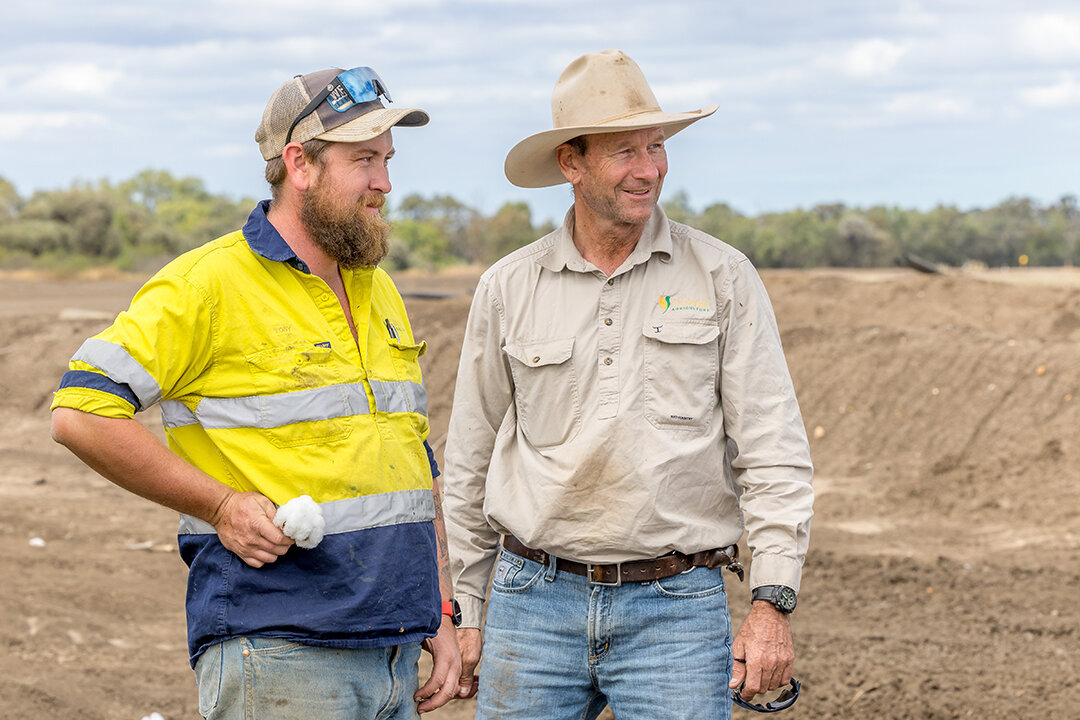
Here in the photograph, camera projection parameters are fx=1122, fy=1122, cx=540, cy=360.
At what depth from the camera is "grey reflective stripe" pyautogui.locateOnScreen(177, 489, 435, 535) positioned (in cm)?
272

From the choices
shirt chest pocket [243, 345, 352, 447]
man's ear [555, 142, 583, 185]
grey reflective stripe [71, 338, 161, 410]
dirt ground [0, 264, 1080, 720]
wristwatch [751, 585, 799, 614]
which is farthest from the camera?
dirt ground [0, 264, 1080, 720]

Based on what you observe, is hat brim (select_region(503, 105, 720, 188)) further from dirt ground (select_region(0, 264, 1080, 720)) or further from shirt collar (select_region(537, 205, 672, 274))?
dirt ground (select_region(0, 264, 1080, 720))

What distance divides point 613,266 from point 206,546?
1.41 m

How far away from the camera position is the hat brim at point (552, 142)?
322 cm

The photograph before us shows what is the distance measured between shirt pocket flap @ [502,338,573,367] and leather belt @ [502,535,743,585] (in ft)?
1.82

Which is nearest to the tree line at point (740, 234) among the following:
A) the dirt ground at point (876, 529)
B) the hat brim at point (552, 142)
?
the dirt ground at point (876, 529)

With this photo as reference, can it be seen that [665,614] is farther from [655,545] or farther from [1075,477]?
[1075,477]

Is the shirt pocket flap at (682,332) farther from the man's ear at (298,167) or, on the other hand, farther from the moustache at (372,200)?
the man's ear at (298,167)

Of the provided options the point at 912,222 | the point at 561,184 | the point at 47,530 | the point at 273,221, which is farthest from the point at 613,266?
the point at 912,222

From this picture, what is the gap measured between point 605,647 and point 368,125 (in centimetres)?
157

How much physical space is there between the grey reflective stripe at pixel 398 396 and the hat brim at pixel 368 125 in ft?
2.06

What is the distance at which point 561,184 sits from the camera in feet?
12.1

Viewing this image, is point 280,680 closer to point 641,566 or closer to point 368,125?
point 641,566

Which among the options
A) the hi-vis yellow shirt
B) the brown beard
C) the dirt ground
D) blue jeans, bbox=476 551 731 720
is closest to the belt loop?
blue jeans, bbox=476 551 731 720
